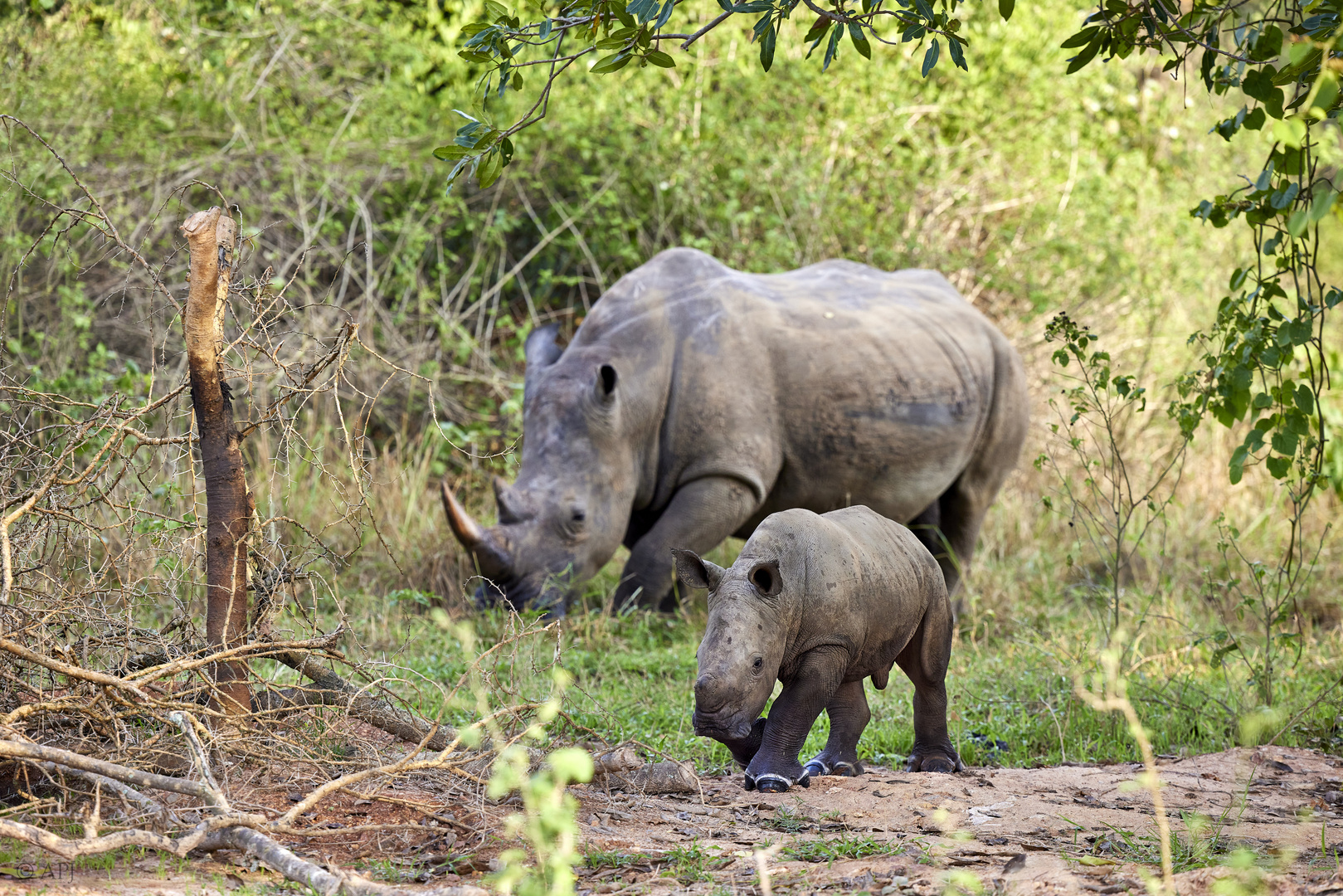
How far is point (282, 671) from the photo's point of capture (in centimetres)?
513

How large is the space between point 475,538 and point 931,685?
9.76 feet

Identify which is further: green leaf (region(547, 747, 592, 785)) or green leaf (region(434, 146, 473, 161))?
green leaf (region(434, 146, 473, 161))

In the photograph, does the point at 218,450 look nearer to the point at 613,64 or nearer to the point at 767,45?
the point at 613,64

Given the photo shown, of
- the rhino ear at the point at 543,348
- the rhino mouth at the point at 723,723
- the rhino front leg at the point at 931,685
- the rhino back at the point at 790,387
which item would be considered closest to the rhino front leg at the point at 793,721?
the rhino mouth at the point at 723,723

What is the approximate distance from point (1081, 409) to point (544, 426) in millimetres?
2800

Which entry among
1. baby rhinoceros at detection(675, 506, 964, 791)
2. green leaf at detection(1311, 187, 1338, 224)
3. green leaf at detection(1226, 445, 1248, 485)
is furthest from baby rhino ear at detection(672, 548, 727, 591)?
green leaf at detection(1226, 445, 1248, 485)

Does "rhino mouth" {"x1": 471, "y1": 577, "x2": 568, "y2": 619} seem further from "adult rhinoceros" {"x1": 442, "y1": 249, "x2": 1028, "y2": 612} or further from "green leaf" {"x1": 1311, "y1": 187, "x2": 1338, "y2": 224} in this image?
"green leaf" {"x1": 1311, "y1": 187, "x2": 1338, "y2": 224}

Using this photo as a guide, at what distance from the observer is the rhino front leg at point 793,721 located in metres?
3.69

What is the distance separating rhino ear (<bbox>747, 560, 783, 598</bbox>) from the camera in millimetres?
3617

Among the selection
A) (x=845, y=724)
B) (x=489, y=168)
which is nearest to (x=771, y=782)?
(x=845, y=724)

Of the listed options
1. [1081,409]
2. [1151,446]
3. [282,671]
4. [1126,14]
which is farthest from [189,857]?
[1151,446]

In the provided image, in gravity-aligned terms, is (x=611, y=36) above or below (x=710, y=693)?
above

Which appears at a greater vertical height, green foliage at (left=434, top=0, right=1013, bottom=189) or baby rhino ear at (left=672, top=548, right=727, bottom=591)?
green foliage at (left=434, top=0, right=1013, bottom=189)

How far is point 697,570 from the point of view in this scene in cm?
382
